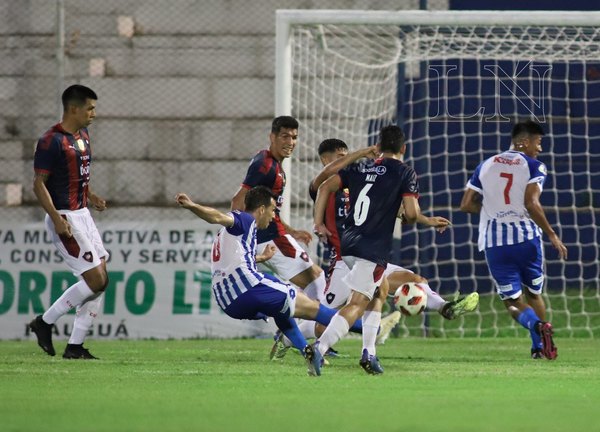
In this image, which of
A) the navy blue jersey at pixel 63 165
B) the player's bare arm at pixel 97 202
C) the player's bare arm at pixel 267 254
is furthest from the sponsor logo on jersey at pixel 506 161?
the navy blue jersey at pixel 63 165

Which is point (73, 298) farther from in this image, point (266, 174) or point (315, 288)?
point (315, 288)

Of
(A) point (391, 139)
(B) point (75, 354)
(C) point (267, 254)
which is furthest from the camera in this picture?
(C) point (267, 254)

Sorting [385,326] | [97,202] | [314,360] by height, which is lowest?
[314,360]

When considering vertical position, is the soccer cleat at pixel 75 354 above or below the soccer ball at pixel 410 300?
below

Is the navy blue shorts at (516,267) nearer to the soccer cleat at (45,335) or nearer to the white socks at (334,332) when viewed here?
the white socks at (334,332)

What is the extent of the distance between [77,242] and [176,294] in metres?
3.40

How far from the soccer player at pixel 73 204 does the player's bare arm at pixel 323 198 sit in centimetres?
170

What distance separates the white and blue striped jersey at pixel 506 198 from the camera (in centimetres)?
1093

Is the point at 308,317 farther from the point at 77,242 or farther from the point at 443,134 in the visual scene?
the point at 443,134

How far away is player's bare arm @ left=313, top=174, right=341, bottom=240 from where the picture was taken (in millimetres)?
9383

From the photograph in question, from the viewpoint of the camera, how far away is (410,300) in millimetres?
10344

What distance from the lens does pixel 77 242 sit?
10.4 m

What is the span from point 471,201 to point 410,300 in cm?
138

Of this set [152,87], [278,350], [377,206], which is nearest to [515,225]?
[278,350]
